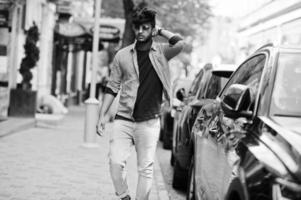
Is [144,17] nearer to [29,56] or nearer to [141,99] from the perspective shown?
[141,99]

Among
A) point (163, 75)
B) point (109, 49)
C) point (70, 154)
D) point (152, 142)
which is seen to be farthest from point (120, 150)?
point (109, 49)

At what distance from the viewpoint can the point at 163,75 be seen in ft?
19.5

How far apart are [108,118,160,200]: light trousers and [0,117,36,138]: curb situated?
295 inches

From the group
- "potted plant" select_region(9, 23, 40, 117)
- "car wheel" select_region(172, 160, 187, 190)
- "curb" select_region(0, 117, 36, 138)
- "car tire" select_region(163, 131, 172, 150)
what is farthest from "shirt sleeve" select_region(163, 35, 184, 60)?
"potted plant" select_region(9, 23, 40, 117)

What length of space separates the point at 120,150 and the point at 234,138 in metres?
1.80

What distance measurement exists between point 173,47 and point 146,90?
1.52 ft

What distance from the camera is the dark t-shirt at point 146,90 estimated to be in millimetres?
5945

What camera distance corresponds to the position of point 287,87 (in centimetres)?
441

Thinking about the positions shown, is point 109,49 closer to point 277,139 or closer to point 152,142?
point 152,142

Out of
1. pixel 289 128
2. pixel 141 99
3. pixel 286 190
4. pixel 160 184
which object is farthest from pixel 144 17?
pixel 160 184

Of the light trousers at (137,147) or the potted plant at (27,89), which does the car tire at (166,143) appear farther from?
the light trousers at (137,147)

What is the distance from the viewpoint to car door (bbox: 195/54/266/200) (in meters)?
4.37

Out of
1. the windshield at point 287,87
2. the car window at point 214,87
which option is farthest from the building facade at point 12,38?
the windshield at point 287,87

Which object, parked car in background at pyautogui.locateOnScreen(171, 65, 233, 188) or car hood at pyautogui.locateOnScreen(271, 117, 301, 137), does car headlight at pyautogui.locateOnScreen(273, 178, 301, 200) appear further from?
parked car in background at pyautogui.locateOnScreen(171, 65, 233, 188)
